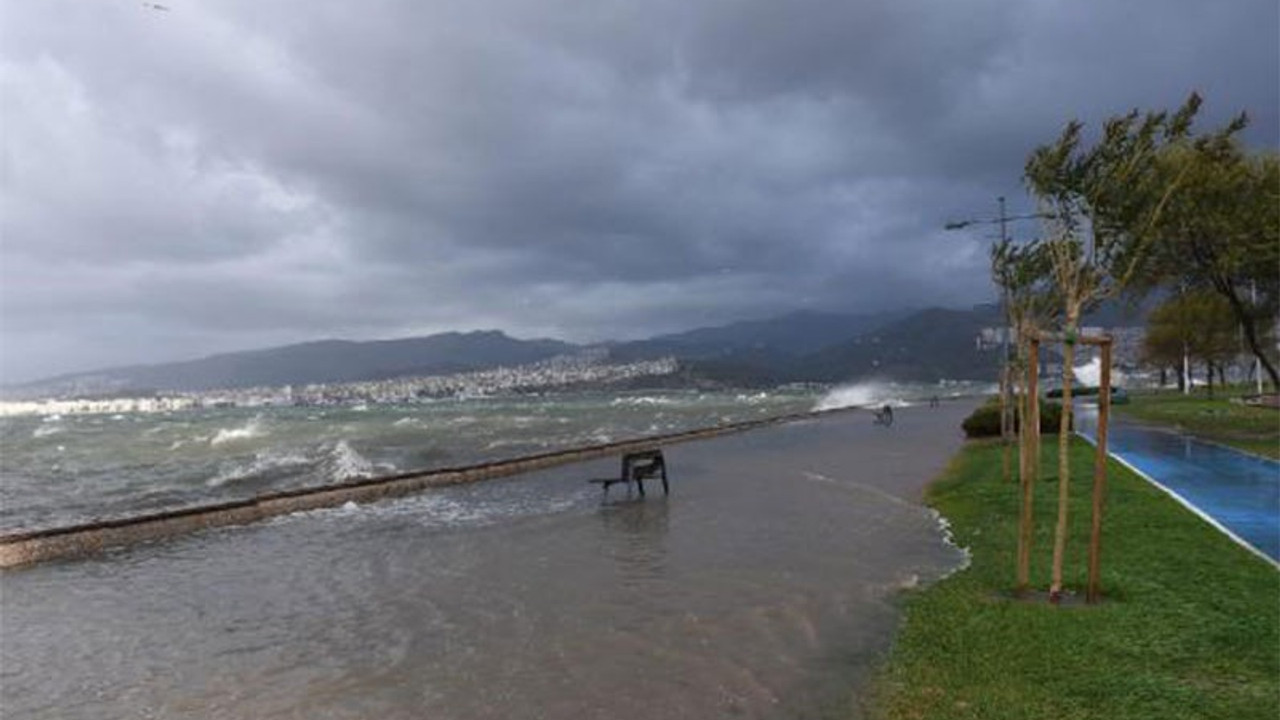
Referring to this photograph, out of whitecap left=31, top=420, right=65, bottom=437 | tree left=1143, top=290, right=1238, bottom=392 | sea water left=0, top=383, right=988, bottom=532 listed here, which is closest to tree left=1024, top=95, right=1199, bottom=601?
sea water left=0, top=383, right=988, bottom=532

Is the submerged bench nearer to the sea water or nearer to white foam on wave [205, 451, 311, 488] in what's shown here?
the sea water

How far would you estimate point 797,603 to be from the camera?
11102mm

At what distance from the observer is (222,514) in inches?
789

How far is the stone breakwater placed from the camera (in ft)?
53.9

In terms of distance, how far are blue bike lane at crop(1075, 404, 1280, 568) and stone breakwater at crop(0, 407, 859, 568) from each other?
1723 cm

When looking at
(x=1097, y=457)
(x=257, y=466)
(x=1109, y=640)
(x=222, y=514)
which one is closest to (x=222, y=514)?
(x=222, y=514)

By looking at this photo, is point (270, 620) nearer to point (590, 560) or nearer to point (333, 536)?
point (590, 560)

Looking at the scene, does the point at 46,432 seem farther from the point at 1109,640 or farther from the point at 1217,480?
the point at 1109,640

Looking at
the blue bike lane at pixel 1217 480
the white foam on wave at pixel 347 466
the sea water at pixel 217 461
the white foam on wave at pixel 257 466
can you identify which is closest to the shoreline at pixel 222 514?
the sea water at pixel 217 461

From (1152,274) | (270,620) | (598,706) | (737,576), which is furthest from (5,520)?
(1152,274)

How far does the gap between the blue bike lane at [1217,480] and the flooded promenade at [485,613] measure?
4.18m

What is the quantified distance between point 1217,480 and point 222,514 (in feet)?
67.5

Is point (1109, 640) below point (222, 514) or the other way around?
the other way around

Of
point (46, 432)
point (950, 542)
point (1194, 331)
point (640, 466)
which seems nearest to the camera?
point (950, 542)
